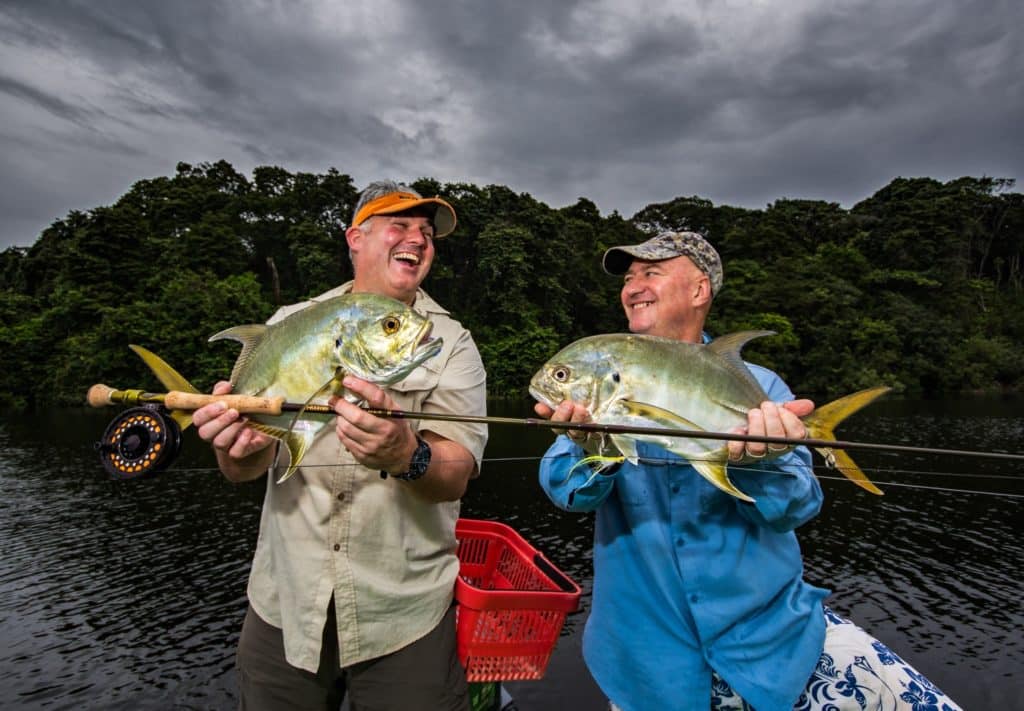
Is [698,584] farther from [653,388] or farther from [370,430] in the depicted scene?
[370,430]

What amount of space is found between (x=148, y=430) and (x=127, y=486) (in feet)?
66.6

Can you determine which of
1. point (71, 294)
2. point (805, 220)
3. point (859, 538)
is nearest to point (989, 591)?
point (859, 538)

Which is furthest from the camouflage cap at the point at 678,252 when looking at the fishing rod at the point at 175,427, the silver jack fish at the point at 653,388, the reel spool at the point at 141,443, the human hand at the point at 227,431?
the reel spool at the point at 141,443

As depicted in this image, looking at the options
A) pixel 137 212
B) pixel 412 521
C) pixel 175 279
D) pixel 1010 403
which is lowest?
pixel 1010 403

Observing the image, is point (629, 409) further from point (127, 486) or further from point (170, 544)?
point (127, 486)

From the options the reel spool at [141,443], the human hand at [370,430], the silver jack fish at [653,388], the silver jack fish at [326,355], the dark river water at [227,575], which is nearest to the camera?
the human hand at [370,430]

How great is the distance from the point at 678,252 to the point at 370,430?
2.00 meters

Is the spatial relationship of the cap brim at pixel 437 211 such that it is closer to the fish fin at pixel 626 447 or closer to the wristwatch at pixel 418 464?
the wristwatch at pixel 418 464

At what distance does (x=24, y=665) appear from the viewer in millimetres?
8844

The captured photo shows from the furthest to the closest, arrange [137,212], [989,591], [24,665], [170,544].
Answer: [137,212], [170,544], [989,591], [24,665]

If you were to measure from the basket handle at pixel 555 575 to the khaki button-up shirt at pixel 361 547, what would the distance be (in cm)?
160

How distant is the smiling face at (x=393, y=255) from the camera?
3.11 meters

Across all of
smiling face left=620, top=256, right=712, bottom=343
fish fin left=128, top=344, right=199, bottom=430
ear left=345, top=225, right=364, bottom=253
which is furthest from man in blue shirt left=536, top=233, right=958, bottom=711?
fish fin left=128, top=344, right=199, bottom=430

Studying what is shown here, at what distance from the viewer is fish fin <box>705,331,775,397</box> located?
279 centimetres
